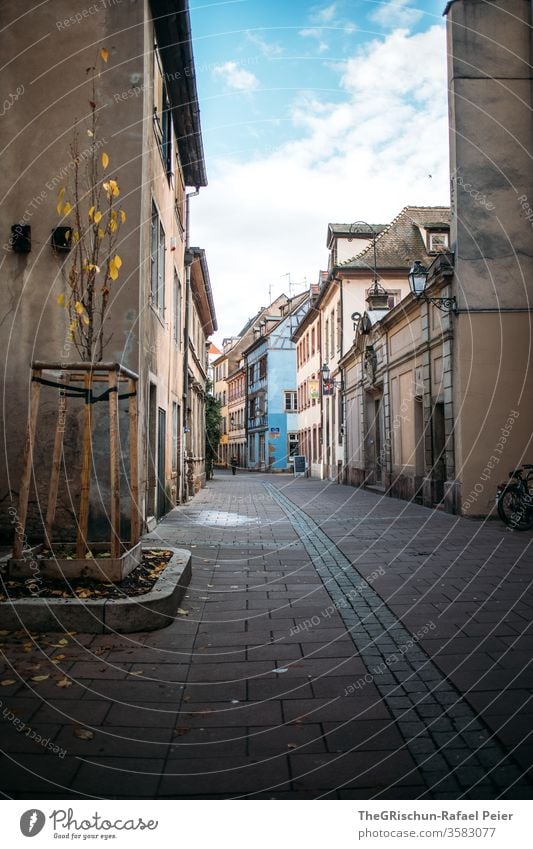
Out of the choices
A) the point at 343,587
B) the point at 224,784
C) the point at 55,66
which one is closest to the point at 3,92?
the point at 55,66

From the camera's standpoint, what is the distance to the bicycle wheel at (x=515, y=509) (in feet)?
34.3

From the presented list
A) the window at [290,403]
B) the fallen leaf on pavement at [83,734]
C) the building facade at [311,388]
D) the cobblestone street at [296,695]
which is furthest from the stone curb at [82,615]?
the window at [290,403]

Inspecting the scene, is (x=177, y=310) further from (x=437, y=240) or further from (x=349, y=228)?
(x=349, y=228)

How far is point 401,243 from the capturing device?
28.4 meters

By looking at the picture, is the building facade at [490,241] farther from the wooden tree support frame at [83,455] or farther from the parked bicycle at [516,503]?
the wooden tree support frame at [83,455]

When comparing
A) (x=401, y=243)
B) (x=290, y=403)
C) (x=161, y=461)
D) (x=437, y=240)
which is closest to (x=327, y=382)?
(x=401, y=243)

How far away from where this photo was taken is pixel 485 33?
43.5ft

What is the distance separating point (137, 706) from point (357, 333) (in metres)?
20.2

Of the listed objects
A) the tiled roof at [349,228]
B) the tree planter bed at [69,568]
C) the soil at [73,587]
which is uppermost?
the tiled roof at [349,228]

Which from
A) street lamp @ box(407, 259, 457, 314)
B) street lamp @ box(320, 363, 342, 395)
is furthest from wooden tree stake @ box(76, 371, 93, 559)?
street lamp @ box(320, 363, 342, 395)

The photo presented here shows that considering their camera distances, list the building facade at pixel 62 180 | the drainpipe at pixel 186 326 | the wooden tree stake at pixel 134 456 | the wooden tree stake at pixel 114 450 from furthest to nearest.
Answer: the drainpipe at pixel 186 326, the building facade at pixel 62 180, the wooden tree stake at pixel 134 456, the wooden tree stake at pixel 114 450

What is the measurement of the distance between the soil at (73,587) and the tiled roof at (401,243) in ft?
79.1

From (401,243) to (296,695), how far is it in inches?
1070

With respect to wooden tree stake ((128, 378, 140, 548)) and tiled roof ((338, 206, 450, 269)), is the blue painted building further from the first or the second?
wooden tree stake ((128, 378, 140, 548))
